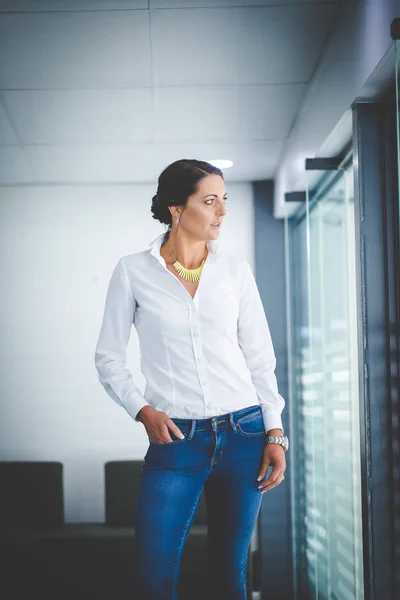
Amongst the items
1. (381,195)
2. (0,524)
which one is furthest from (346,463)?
(0,524)

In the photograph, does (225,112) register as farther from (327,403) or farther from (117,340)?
(117,340)

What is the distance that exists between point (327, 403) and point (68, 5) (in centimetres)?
192

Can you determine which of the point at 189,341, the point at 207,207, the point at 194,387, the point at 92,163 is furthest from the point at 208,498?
the point at 92,163

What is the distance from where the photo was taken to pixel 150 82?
299cm

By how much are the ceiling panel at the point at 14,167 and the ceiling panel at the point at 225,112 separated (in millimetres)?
810

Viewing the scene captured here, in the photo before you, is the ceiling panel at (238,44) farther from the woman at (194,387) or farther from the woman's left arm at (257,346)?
the woman's left arm at (257,346)

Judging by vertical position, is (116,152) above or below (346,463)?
above

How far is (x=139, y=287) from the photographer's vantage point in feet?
5.83

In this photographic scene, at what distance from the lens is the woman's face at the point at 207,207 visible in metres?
1.79

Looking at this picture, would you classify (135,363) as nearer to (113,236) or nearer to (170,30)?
(113,236)

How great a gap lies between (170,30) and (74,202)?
201 centimetres

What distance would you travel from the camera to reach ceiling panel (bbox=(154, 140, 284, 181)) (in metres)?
3.78

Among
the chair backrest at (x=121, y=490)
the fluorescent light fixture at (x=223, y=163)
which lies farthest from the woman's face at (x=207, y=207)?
the chair backrest at (x=121, y=490)

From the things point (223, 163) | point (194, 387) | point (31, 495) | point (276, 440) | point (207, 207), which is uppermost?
point (223, 163)
